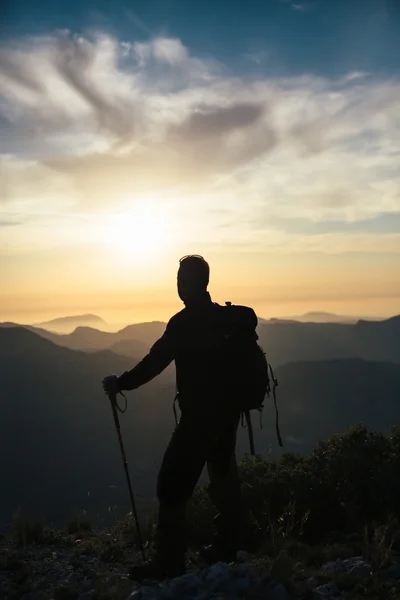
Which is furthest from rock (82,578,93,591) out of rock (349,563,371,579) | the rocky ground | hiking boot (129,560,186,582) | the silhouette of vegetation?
rock (349,563,371,579)

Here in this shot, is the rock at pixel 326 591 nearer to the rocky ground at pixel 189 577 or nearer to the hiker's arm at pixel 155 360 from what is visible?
the rocky ground at pixel 189 577

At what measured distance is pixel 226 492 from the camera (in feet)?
17.2

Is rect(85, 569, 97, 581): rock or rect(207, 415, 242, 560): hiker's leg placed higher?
rect(207, 415, 242, 560): hiker's leg

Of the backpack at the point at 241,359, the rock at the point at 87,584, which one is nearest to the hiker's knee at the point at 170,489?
the backpack at the point at 241,359

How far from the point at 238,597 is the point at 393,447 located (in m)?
4.70

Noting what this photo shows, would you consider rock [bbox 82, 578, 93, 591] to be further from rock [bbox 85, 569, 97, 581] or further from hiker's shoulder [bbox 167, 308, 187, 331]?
hiker's shoulder [bbox 167, 308, 187, 331]

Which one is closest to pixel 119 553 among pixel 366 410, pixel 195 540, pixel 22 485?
pixel 195 540

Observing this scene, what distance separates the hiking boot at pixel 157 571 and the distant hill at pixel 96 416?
71632mm

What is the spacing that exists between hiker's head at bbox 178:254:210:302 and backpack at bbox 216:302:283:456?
310 mm

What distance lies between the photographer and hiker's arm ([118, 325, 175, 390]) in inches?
192

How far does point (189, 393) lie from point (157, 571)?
62.0 inches

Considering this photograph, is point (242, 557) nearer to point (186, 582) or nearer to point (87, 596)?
point (186, 582)

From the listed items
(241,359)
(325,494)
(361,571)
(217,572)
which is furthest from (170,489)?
(325,494)

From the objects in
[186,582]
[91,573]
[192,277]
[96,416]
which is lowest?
[96,416]
